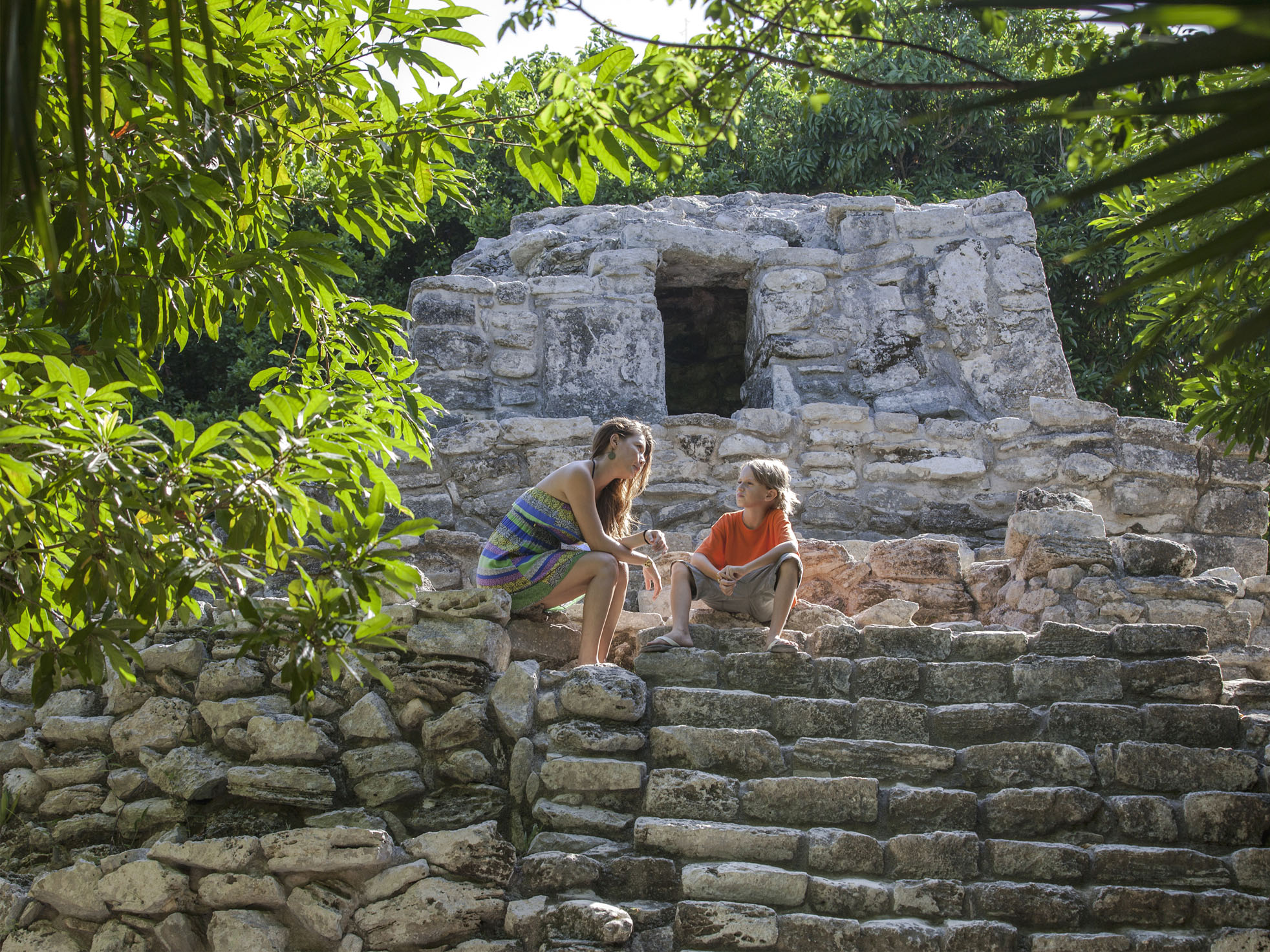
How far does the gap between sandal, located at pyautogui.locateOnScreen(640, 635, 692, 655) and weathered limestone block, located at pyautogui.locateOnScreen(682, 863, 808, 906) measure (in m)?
0.84

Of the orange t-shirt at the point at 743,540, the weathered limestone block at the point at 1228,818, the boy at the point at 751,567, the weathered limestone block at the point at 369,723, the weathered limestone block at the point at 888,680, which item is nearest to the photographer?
the weathered limestone block at the point at 1228,818

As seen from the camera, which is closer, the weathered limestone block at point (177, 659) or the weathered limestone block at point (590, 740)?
the weathered limestone block at point (590, 740)

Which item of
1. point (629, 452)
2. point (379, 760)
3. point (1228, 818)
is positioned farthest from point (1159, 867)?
point (379, 760)

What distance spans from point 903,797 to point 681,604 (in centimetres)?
98

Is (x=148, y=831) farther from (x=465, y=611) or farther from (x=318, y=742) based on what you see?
(x=465, y=611)

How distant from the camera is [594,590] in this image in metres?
3.40

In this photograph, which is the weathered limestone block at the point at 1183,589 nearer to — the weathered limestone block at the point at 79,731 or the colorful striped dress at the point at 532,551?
the colorful striped dress at the point at 532,551

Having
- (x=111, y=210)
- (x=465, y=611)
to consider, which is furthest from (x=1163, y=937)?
(x=111, y=210)

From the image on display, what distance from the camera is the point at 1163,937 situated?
2.54 metres

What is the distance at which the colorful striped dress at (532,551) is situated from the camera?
3467mm

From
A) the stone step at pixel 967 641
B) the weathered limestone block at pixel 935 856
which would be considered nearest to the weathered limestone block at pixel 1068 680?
the stone step at pixel 967 641

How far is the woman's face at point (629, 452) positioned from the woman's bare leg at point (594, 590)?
15.4 inches

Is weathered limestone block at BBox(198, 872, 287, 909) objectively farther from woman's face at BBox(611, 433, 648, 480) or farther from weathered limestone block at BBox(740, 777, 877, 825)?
woman's face at BBox(611, 433, 648, 480)

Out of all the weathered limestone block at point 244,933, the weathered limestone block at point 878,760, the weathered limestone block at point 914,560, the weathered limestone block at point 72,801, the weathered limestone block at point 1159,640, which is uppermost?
the weathered limestone block at point 914,560
